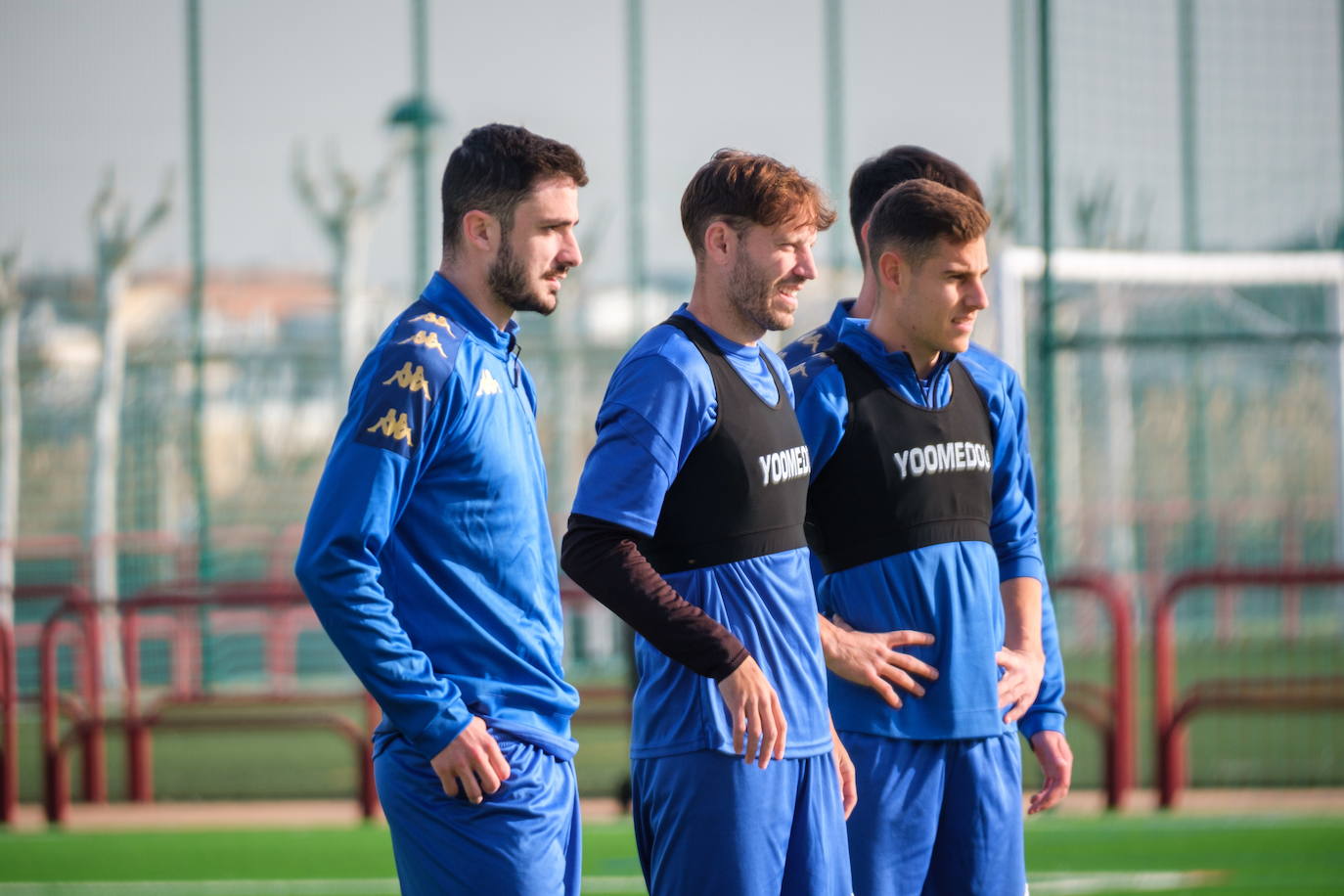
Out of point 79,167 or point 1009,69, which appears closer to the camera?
point 79,167

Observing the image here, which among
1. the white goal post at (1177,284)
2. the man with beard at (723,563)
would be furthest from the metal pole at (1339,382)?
the man with beard at (723,563)

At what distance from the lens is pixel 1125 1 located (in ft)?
36.9

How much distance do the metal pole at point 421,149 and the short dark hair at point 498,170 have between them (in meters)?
8.65

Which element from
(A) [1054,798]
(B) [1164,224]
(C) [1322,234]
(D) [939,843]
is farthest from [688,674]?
(B) [1164,224]

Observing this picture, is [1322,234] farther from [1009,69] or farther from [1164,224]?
[1009,69]

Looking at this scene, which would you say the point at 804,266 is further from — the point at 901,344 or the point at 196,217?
the point at 196,217

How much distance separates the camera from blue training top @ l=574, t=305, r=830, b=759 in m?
2.84

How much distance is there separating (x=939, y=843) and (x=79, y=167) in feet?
38.3

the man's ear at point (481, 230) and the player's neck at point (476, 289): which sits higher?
the man's ear at point (481, 230)

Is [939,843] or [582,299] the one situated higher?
[582,299]

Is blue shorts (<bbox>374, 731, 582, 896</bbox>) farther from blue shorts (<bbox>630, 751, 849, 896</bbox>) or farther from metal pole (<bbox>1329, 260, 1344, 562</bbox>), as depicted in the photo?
metal pole (<bbox>1329, 260, 1344, 562</bbox>)

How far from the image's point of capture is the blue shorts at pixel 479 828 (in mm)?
2719

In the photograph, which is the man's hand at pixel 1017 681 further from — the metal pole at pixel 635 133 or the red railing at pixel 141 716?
the metal pole at pixel 635 133

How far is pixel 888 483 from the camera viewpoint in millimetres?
3264
